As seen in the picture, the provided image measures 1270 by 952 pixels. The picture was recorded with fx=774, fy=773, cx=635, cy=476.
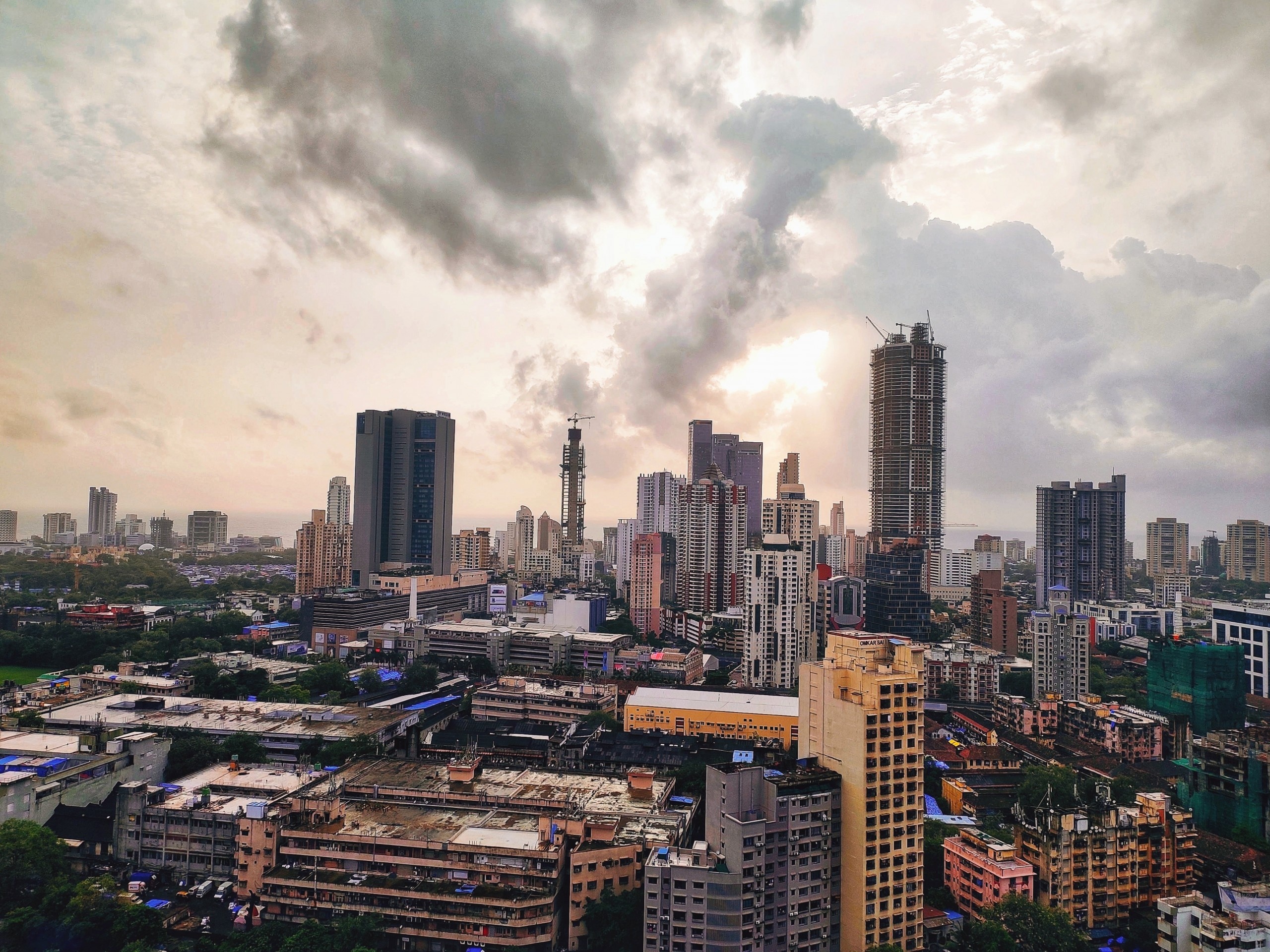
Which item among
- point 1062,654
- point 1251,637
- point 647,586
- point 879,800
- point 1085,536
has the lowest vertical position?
point 1062,654

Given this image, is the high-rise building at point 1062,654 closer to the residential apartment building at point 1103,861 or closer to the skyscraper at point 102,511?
the residential apartment building at point 1103,861

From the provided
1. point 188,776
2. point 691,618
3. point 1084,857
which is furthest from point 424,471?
point 1084,857

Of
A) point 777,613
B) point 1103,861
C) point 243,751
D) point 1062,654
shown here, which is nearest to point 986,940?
point 1103,861

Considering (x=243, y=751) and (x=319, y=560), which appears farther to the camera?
(x=319, y=560)

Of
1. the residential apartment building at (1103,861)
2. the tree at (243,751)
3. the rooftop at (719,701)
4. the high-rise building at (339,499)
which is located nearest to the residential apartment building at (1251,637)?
the rooftop at (719,701)

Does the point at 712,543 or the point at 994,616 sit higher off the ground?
the point at 712,543

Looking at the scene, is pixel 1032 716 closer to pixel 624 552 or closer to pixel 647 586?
pixel 647 586
